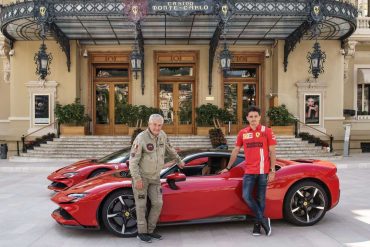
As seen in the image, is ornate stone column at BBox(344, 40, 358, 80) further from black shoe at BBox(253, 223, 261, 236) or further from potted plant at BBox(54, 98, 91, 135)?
black shoe at BBox(253, 223, 261, 236)

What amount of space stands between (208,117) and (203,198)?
516 inches

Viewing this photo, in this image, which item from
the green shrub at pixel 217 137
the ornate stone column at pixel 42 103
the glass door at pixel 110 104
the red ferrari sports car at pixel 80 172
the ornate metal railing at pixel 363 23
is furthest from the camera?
the ornate metal railing at pixel 363 23

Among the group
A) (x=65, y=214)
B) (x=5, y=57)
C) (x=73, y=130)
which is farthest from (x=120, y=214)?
(x=5, y=57)

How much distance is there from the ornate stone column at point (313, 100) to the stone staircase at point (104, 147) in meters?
2.25

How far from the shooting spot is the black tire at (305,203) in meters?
6.15

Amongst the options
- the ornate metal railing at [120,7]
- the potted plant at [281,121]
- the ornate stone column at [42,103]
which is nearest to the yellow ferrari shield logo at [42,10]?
the ornate metal railing at [120,7]

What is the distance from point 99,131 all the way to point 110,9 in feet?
22.7

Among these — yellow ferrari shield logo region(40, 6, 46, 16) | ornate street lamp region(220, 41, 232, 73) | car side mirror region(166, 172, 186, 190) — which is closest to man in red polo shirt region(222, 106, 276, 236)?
car side mirror region(166, 172, 186, 190)

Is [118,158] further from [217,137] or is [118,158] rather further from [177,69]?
[177,69]

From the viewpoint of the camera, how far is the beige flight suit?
5.30 meters

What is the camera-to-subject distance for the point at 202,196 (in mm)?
5797

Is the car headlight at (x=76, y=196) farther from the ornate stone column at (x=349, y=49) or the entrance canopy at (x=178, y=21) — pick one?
the ornate stone column at (x=349, y=49)

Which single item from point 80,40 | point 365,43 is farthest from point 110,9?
point 365,43

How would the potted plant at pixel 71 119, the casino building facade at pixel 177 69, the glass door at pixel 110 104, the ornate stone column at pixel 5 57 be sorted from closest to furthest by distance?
1. the casino building facade at pixel 177 69
2. the potted plant at pixel 71 119
3. the ornate stone column at pixel 5 57
4. the glass door at pixel 110 104
